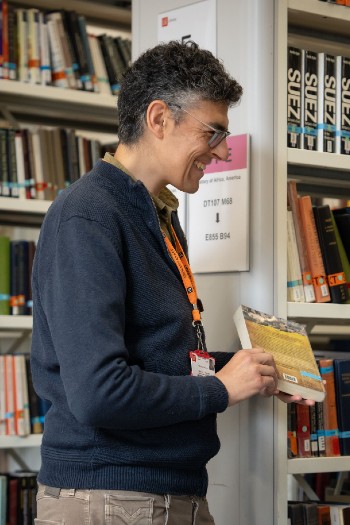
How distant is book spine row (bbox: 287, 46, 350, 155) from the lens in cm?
217

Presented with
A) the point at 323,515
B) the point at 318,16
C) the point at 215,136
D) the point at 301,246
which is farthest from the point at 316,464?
the point at 318,16

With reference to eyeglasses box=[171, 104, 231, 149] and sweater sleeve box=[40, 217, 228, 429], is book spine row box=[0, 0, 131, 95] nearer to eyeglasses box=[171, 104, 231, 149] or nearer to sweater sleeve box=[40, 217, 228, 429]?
eyeglasses box=[171, 104, 231, 149]

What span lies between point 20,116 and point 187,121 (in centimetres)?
181

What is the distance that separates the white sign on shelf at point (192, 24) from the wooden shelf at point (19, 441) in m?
1.49

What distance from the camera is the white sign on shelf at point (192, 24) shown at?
2131mm

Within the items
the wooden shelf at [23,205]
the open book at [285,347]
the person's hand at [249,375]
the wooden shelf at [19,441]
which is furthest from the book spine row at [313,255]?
the wooden shelf at [19,441]

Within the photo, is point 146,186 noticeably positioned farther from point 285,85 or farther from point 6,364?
point 6,364

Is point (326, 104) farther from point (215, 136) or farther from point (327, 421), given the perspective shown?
point (327, 421)

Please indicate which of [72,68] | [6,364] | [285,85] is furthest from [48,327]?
[72,68]

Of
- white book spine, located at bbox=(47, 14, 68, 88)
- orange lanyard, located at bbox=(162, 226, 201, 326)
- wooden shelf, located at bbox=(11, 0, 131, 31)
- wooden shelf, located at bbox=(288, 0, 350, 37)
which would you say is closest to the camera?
orange lanyard, located at bbox=(162, 226, 201, 326)

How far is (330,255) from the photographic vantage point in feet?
7.23

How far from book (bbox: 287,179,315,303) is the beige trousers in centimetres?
83

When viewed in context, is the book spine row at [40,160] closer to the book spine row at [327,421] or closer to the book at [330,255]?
the book at [330,255]

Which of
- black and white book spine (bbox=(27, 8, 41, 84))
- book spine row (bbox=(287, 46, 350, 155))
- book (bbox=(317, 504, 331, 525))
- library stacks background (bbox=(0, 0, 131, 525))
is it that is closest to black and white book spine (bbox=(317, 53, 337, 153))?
book spine row (bbox=(287, 46, 350, 155))
